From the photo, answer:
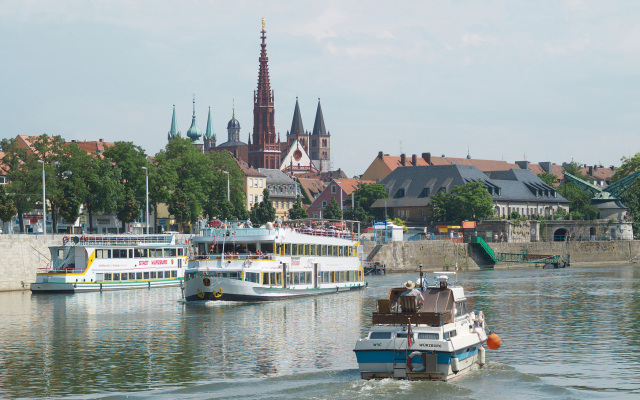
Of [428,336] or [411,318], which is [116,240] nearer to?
[411,318]

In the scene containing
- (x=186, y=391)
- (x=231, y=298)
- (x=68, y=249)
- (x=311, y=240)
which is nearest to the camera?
(x=186, y=391)

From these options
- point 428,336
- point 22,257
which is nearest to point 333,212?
point 22,257

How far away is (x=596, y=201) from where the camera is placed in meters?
156

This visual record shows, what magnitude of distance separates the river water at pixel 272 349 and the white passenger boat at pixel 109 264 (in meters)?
5.99

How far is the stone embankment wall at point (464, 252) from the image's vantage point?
11769 centimetres

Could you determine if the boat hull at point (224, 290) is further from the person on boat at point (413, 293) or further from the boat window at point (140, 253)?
the person on boat at point (413, 293)

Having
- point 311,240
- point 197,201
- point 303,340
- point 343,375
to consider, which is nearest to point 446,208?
point 197,201

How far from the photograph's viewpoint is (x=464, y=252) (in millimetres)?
123812

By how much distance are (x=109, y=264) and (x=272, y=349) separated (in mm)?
41422

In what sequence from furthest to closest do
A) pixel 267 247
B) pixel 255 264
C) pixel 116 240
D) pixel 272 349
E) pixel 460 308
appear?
1. pixel 116 240
2. pixel 267 247
3. pixel 255 264
4. pixel 272 349
5. pixel 460 308

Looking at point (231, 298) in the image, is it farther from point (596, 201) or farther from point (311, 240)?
point (596, 201)

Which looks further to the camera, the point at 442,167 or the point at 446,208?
the point at 442,167

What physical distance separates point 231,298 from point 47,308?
12.5 m

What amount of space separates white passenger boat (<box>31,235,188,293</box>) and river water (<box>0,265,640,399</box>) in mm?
5987
